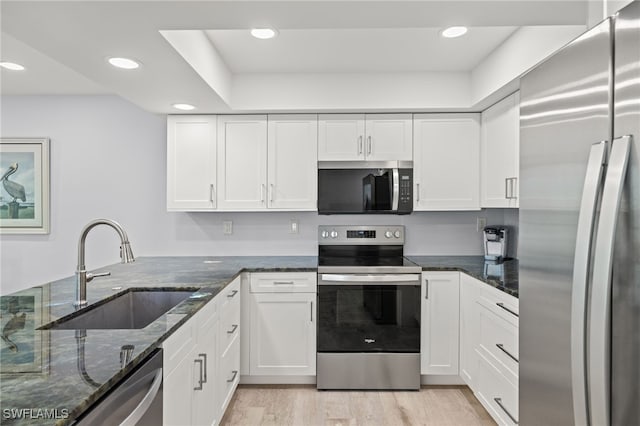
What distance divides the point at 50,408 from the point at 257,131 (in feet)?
8.40

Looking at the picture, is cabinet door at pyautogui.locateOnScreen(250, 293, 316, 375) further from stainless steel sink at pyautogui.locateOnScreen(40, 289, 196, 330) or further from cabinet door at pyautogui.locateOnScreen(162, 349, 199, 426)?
cabinet door at pyautogui.locateOnScreen(162, 349, 199, 426)

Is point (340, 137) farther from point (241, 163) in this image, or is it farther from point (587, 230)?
point (587, 230)

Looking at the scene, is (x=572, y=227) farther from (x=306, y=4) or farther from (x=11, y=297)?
(x=11, y=297)

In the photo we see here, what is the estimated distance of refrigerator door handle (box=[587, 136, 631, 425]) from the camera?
88 cm

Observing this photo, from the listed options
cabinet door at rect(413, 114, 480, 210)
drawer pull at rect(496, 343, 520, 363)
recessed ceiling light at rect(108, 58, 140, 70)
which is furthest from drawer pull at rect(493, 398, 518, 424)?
recessed ceiling light at rect(108, 58, 140, 70)

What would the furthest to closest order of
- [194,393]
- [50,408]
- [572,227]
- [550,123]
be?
[194,393], [550,123], [572,227], [50,408]

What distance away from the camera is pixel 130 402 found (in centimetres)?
112

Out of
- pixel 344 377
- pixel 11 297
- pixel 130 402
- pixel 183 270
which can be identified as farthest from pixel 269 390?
pixel 130 402

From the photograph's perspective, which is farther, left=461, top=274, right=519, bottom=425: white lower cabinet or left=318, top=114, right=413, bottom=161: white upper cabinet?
left=318, top=114, right=413, bottom=161: white upper cabinet

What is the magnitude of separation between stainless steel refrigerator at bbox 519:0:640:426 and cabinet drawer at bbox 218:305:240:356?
1656 mm

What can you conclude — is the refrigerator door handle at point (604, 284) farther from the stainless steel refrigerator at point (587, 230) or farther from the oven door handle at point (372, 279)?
the oven door handle at point (372, 279)

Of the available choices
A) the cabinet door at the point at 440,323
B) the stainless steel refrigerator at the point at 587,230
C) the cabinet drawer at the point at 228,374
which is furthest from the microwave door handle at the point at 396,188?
the stainless steel refrigerator at the point at 587,230

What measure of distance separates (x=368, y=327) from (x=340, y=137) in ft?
A: 4.87

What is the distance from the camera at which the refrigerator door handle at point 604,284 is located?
0.88m
